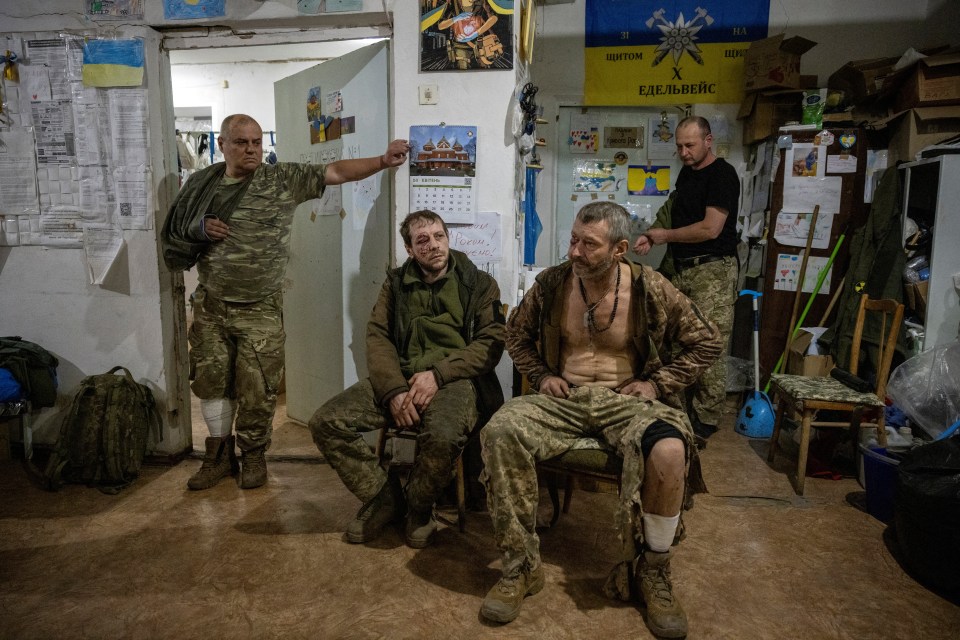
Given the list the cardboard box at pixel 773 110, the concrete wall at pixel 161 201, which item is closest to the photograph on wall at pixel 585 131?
the cardboard box at pixel 773 110

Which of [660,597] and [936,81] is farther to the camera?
[936,81]

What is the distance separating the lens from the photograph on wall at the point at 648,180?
4582 millimetres

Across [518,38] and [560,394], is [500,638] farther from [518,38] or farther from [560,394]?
[518,38]

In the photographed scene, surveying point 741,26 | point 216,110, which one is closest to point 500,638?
point 741,26

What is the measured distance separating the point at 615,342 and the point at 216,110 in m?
5.20

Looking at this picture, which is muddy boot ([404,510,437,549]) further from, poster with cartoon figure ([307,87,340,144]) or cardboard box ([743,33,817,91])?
cardboard box ([743,33,817,91])

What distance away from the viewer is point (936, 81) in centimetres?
354

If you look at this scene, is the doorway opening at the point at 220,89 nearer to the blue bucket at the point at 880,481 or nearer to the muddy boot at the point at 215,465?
the muddy boot at the point at 215,465

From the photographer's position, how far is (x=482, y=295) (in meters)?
2.62

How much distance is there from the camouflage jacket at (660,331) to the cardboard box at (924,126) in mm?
2498

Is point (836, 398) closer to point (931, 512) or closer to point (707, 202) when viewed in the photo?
point (931, 512)

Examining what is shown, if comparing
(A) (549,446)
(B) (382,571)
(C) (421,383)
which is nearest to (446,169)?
(C) (421,383)

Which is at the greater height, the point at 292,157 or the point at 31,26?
the point at 31,26

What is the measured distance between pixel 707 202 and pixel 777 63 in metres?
1.43
